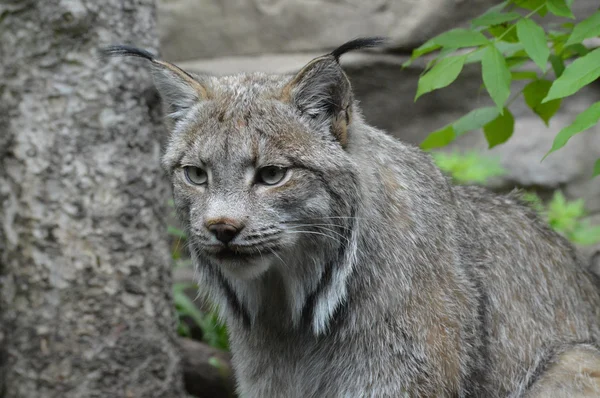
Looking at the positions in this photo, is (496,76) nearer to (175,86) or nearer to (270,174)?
(270,174)

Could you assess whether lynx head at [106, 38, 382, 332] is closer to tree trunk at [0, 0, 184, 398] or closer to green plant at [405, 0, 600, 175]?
green plant at [405, 0, 600, 175]

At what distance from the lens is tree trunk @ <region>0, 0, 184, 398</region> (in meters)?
6.51

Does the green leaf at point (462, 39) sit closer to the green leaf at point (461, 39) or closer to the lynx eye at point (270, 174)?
the green leaf at point (461, 39)

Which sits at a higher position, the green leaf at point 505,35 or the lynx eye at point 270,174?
the green leaf at point 505,35

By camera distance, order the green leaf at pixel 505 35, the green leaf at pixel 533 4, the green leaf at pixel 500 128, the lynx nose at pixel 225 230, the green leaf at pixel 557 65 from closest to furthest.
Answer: the lynx nose at pixel 225 230, the green leaf at pixel 533 4, the green leaf at pixel 505 35, the green leaf at pixel 557 65, the green leaf at pixel 500 128

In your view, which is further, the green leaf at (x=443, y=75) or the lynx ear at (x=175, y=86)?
the lynx ear at (x=175, y=86)

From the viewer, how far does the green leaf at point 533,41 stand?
4016 millimetres

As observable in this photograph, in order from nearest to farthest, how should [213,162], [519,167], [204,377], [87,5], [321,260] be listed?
[213,162] < [321,260] < [87,5] < [204,377] < [519,167]

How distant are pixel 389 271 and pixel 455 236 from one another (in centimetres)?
55

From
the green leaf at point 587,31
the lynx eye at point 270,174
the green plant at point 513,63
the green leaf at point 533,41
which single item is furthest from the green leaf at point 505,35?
the lynx eye at point 270,174

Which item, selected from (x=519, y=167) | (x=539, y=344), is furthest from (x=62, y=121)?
(x=519, y=167)

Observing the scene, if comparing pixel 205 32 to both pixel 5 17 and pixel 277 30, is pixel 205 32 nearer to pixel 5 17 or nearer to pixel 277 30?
pixel 277 30

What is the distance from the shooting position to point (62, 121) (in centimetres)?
652

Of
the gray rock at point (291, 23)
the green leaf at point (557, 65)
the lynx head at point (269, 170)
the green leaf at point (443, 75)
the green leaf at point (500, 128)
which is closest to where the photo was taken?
the lynx head at point (269, 170)
